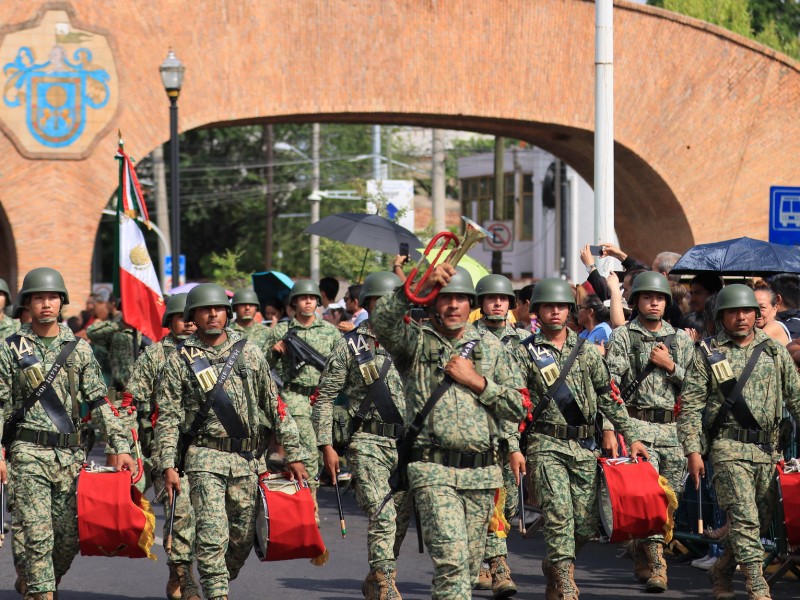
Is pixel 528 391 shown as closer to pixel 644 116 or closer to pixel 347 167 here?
pixel 644 116

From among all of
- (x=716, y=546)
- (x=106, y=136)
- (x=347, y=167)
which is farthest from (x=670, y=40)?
(x=347, y=167)

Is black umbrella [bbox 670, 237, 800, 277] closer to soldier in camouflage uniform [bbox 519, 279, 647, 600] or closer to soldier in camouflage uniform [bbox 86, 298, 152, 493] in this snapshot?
soldier in camouflage uniform [bbox 519, 279, 647, 600]

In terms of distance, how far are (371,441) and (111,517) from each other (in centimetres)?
206

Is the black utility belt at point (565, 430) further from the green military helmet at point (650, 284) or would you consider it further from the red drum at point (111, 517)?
the red drum at point (111, 517)

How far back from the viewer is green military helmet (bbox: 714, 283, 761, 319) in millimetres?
9414

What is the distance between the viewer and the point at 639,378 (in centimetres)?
1082

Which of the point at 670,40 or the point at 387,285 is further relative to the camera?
the point at 670,40

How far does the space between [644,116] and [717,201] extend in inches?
79.4

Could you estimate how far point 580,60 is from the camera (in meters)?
25.7

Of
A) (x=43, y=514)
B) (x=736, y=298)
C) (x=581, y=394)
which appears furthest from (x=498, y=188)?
(x=43, y=514)

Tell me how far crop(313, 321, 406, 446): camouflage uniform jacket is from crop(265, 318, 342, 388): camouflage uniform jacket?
3.50 metres

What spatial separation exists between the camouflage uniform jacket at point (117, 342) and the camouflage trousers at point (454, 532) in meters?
8.39

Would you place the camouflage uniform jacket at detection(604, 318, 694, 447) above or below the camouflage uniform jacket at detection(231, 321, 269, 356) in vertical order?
below

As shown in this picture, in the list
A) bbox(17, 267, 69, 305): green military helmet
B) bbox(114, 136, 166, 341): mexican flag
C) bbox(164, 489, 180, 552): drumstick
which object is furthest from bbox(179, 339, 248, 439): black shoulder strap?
bbox(114, 136, 166, 341): mexican flag
